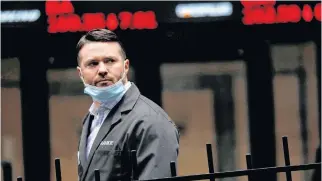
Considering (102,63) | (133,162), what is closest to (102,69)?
(102,63)

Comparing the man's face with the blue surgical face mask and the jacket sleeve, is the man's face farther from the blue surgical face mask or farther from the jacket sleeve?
the jacket sleeve

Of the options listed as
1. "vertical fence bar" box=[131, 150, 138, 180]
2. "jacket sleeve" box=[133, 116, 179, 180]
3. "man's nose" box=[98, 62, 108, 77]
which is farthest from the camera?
"man's nose" box=[98, 62, 108, 77]

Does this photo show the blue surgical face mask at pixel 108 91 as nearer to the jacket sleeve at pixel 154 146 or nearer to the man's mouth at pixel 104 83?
the man's mouth at pixel 104 83

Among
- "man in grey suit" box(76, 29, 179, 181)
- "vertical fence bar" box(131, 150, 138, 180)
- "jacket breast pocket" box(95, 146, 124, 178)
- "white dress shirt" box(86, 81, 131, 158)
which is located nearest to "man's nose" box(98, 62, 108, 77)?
"man in grey suit" box(76, 29, 179, 181)

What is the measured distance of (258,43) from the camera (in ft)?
28.1

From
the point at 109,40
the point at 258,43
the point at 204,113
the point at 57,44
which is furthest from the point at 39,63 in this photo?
the point at 109,40

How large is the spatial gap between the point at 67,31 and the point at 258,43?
6.70ft

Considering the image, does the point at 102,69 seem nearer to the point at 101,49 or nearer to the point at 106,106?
the point at 101,49

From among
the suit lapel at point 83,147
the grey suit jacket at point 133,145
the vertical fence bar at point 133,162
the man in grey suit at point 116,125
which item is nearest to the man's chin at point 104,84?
the man in grey suit at point 116,125

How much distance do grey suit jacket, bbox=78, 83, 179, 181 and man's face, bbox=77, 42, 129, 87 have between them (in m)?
0.13

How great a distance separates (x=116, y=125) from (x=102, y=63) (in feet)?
0.71

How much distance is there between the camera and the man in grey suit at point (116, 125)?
2.58 metres

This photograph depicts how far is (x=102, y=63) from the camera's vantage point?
107 inches

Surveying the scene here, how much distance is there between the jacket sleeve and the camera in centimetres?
254
